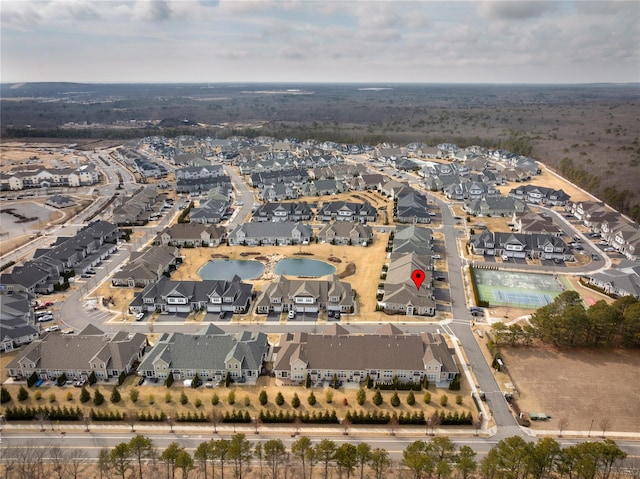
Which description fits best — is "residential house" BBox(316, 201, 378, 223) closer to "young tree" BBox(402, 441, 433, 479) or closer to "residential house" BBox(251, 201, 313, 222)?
"residential house" BBox(251, 201, 313, 222)

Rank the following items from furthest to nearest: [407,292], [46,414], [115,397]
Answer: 1. [407,292]
2. [115,397]
3. [46,414]

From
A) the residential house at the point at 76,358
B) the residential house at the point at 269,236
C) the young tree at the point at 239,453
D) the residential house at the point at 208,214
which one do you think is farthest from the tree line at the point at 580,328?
the residential house at the point at 208,214

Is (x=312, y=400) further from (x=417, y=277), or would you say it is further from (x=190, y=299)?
(x=417, y=277)

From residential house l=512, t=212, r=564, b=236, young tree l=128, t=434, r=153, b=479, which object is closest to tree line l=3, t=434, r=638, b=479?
young tree l=128, t=434, r=153, b=479

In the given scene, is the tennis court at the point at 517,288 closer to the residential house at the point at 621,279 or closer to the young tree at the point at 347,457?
the residential house at the point at 621,279

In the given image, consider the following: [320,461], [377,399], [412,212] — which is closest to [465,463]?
[320,461]

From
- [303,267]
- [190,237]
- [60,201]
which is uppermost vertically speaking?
[60,201]

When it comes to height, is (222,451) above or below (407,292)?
below
